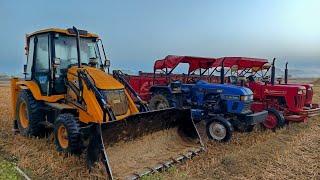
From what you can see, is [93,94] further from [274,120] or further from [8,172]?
[274,120]

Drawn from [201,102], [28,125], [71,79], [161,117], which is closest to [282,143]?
[201,102]

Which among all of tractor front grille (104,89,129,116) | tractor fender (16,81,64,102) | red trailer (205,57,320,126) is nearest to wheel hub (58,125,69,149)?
tractor front grille (104,89,129,116)

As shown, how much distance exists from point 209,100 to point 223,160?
3.59m

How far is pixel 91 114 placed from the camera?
7359 millimetres

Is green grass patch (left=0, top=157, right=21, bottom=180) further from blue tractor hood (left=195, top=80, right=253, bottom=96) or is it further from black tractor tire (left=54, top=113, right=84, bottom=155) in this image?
blue tractor hood (left=195, top=80, right=253, bottom=96)

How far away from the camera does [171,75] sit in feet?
40.1

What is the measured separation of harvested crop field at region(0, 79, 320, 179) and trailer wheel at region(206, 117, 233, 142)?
26cm

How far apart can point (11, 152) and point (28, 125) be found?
3.39ft

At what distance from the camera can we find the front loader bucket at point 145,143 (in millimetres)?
6094

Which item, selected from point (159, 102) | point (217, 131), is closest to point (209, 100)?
point (217, 131)

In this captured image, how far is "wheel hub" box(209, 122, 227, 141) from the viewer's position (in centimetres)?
917

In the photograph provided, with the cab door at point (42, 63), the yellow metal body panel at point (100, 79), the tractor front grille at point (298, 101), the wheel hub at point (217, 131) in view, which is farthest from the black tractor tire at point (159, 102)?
the tractor front grille at point (298, 101)

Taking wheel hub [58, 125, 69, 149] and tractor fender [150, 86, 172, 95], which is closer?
wheel hub [58, 125, 69, 149]

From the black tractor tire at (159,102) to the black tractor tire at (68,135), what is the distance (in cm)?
414
